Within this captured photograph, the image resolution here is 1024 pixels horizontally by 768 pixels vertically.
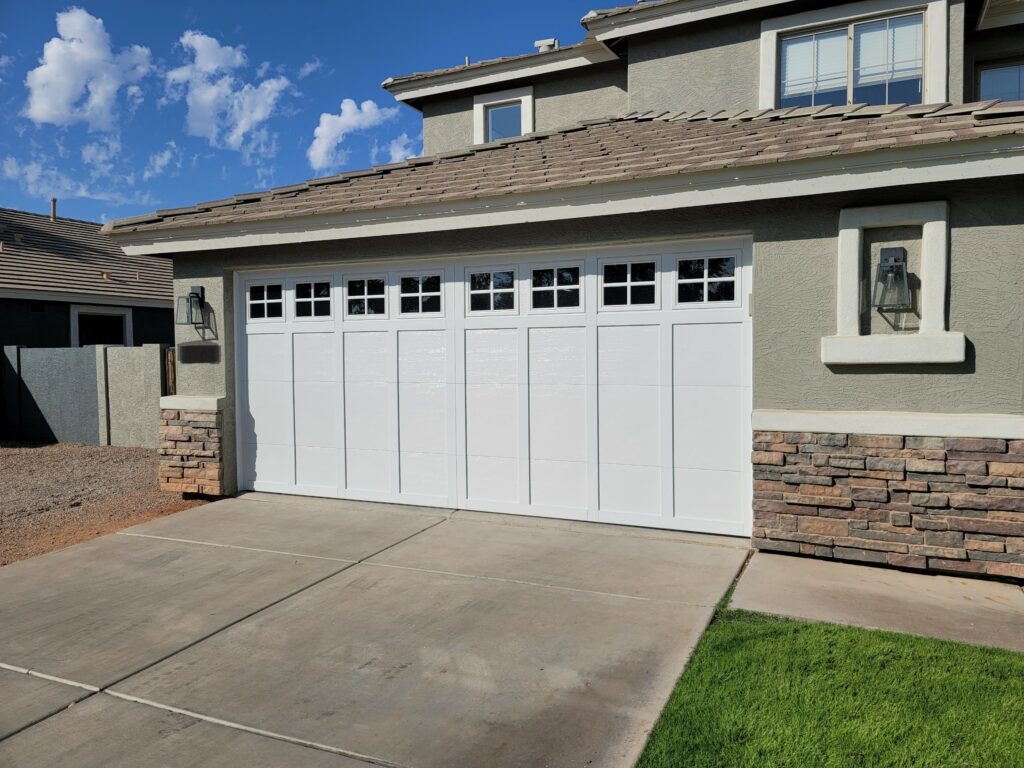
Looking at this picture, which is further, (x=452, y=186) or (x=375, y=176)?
(x=375, y=176)

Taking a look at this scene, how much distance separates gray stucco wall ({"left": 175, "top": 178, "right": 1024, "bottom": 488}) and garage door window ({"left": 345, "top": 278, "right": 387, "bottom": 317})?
1.19 metres

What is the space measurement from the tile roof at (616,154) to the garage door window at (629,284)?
2.85 feet

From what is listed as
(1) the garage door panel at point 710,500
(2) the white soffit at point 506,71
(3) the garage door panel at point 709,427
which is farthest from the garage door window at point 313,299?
(2) the white soffit at point 506,71

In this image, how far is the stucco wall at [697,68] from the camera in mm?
9602

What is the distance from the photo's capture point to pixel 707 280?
638 centimetres

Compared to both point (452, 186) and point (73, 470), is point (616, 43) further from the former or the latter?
point (73, 470)

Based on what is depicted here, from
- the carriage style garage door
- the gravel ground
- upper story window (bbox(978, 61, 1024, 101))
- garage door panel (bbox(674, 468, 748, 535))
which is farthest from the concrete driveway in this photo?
upper story window (bbox(978, 61, 1024, 101))

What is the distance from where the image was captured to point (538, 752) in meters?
3.29

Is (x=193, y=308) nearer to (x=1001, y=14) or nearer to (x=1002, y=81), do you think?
(x=1001, y=14)

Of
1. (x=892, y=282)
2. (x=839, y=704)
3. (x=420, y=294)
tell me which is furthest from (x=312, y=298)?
(x=839, y=704)

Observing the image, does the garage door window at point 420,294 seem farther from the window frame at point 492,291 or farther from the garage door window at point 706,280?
the garage door window at point 706,280

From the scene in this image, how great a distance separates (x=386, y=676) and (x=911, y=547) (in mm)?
3925

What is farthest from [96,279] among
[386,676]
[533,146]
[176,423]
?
[386,676]

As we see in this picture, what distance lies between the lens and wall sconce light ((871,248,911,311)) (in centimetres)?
548
